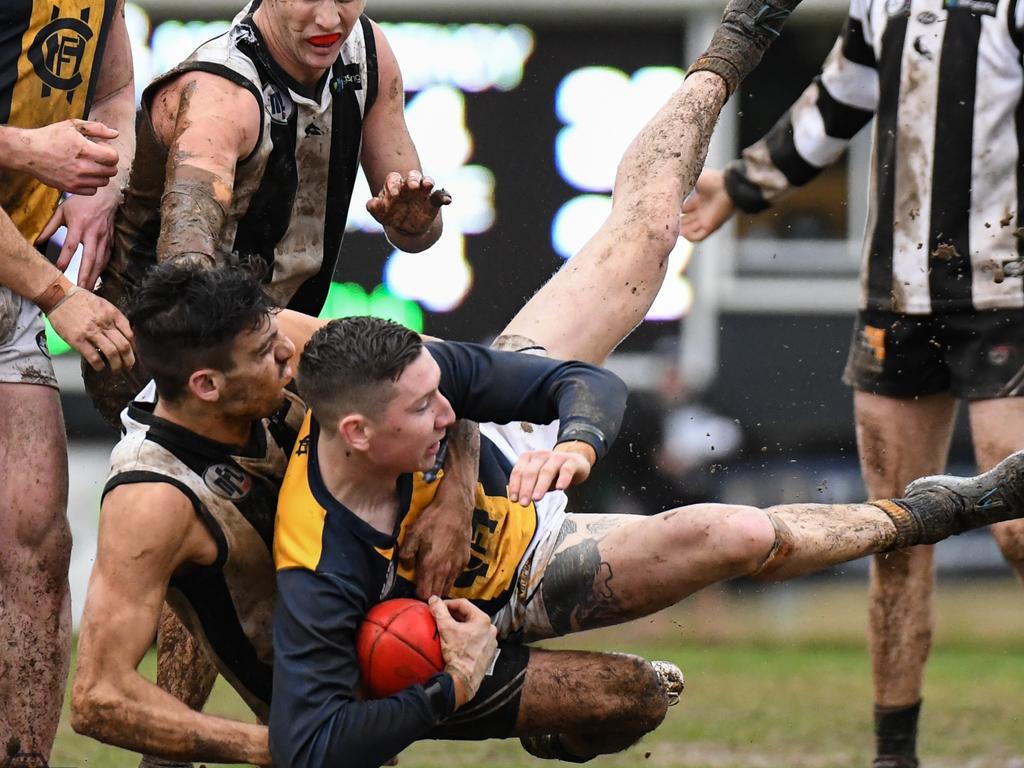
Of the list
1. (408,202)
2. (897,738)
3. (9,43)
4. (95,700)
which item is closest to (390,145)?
(408,202)

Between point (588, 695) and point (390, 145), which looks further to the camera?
point (390, 145)

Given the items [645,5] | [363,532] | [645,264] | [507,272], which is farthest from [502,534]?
[645,5]

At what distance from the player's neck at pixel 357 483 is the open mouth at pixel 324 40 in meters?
1.24

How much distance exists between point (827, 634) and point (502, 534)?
20.8ft

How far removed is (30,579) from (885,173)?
3.25m

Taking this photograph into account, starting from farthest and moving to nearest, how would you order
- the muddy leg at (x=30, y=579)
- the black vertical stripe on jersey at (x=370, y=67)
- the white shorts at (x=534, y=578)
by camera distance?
the black vertical stripe on jersey at (x=370, y=67) < the muddy leg at (x=30, y=579) < the white shorts at (x=534, y=578)

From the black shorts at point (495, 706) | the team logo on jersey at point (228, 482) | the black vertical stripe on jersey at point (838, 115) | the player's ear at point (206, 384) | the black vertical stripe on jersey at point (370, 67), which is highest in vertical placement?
the black vertical stripe on jersey at point (370, 67)

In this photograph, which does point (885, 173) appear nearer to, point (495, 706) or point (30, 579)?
point (495, 706)

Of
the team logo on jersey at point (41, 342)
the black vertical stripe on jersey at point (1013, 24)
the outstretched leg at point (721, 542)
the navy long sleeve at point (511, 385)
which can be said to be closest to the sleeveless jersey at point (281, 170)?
the team logo on jersey at point (41, 342)

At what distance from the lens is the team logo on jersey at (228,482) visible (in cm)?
434

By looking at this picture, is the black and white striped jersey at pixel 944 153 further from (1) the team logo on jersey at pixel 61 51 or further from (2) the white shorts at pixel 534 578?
(1) the team logo on jersey at pixel 61 51

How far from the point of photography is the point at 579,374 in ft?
14.7

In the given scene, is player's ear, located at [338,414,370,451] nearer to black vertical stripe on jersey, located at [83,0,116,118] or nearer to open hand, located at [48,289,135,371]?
open hand, located at [48,289,135,371]

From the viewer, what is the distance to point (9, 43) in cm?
493
